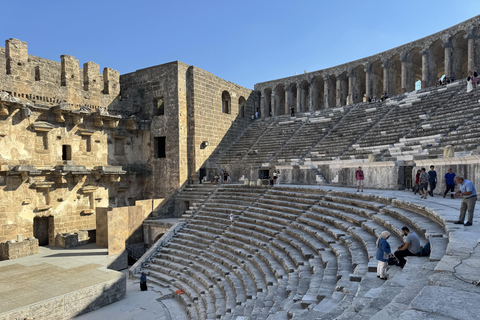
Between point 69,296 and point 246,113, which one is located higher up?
point 246,113

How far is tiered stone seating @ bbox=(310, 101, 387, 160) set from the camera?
18750 millimetres

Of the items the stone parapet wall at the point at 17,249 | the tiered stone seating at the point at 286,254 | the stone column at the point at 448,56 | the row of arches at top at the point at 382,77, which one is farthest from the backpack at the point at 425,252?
the stone column at the point at 448,56

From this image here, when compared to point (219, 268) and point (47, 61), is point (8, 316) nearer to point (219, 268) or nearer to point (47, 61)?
point (219, 268)

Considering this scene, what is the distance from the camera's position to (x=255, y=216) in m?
14.4

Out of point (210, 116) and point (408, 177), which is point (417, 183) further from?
point (210, 116)

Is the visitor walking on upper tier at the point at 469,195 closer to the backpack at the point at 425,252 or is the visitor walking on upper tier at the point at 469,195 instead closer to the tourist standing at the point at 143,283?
the backpack at the point at 425,252

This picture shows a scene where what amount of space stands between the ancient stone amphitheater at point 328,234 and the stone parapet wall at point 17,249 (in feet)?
17.2

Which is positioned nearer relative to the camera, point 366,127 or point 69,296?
point 69,296

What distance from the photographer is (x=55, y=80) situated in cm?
1773

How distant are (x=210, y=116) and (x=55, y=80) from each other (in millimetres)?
9336

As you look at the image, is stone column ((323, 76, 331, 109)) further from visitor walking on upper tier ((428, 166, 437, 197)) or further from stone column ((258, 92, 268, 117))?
visitor walking on upper tier ((428, 166, 437, 197))

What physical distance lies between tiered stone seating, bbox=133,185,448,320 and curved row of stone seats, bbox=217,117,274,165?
492cm

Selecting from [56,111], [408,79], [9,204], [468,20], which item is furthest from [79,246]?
[468,20]

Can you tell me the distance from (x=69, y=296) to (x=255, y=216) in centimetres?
753
